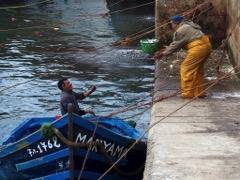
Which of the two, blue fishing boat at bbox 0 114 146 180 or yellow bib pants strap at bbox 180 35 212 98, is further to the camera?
yellow bib pants strap at bbox 180 35 212 98

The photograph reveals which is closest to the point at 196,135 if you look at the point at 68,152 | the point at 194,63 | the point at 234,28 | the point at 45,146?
the point at 68,152

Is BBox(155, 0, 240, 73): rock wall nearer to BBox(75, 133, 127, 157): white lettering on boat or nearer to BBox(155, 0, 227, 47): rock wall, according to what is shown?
BBox(155, 0, 227, 47): rock wall

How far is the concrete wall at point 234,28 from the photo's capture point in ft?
46.8

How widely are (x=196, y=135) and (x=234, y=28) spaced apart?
6.69 metres

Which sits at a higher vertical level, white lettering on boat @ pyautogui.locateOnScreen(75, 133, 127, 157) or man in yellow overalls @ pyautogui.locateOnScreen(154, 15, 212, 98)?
man in yellow overalls @ pyautogui.locateOnScreen(154, 15, 212, 98)

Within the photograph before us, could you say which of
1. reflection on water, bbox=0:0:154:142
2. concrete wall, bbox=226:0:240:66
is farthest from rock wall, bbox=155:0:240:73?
reflection on water, bbox=0:0:154:142

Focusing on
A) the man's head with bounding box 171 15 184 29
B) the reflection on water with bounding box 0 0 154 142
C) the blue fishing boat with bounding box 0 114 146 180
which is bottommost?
the reflection on water with bounding box 0 0 154 142

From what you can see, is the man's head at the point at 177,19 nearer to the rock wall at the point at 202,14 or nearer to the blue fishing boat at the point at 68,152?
the blue fishing boat at the point at 68,152

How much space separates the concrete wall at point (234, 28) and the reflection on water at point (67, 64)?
263 centimetres

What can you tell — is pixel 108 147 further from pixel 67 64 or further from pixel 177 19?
pixel 67 64

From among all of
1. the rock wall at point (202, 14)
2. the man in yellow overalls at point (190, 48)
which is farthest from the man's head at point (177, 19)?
the rock wall at point (202, 14)

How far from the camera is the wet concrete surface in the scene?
737cm

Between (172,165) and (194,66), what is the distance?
4.30 metres

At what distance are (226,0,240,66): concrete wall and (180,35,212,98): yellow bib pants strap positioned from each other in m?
2.64
